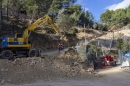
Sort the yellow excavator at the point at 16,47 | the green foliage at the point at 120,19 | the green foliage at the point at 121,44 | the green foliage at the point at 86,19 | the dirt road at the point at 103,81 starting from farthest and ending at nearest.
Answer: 1. the green foliage at the point at 120,19
2. the green foliage at the point at 86,19
3. the green foliage at the point at 121,44
4. the yellow excavator at the point at 16,47
5. the dirt road at the point at 103,81

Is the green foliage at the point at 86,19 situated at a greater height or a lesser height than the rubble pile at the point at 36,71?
greater

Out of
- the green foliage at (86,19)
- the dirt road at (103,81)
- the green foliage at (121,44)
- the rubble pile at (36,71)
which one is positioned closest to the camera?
the dirt road at (103,81)

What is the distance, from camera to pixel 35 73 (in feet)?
59.3

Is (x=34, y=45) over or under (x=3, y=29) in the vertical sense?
under

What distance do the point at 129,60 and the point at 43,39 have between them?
70.8ft

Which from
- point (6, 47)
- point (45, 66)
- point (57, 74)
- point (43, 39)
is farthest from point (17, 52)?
point (43, 39)

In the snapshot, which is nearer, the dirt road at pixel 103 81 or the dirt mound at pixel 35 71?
the dirt road at pixel 103 81

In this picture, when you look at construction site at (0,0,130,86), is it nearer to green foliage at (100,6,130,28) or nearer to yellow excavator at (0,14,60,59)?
yellow excavator at (0,14,60,59)

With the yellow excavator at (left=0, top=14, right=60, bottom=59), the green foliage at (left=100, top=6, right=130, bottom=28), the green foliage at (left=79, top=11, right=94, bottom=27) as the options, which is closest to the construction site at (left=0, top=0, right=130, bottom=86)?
A: the yellow excavator at (left=0, top=14, right=60, bottom=59)

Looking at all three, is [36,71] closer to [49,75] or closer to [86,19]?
[49,75]

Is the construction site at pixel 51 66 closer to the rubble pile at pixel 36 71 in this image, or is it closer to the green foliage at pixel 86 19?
the rubble pile at pixel 36 71

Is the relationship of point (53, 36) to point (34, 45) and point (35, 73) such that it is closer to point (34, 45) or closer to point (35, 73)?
point (34, 45)

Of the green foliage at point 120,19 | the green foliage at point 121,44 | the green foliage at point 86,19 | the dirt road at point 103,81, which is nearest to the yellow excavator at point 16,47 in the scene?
the dirt road at point 103,81

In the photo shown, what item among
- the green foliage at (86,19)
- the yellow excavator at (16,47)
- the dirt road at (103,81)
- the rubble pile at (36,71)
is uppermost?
the green foliage at (86,19)
